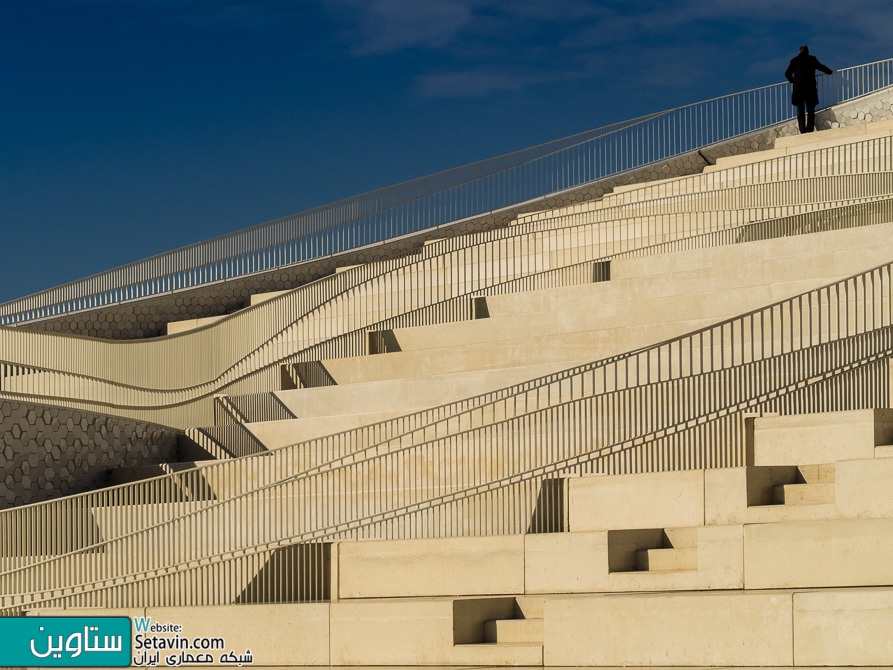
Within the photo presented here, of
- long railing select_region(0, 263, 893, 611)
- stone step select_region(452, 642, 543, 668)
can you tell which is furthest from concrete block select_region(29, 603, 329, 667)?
stone step select_region(452, 642, 543, 668)

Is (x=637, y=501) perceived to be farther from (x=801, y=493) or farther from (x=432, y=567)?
(x=432, y=567)

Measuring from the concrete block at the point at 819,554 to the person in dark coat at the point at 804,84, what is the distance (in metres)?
22.4

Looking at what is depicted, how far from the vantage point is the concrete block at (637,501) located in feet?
50.9

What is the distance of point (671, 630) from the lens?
1348 cm

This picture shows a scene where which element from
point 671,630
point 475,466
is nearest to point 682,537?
point 671,630

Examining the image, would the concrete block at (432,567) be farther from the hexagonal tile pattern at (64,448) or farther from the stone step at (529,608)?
the hexagonal tile pattern at (64,448)

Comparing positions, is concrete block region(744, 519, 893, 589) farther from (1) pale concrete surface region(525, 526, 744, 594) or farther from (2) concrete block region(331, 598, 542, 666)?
(2) concrete block region(331, 598, 542, 666)

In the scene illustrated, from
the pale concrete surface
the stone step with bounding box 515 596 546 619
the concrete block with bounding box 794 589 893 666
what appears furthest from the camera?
the stone step with bounding box 515 596 546 619

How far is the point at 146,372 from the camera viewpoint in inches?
1076

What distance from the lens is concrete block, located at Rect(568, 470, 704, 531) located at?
15.5 m

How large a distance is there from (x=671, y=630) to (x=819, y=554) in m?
1.50

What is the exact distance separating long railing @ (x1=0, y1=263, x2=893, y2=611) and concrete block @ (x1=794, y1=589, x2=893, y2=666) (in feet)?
13.0

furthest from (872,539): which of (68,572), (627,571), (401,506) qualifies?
(68,572)

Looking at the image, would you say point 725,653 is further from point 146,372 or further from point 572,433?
point 146,372
